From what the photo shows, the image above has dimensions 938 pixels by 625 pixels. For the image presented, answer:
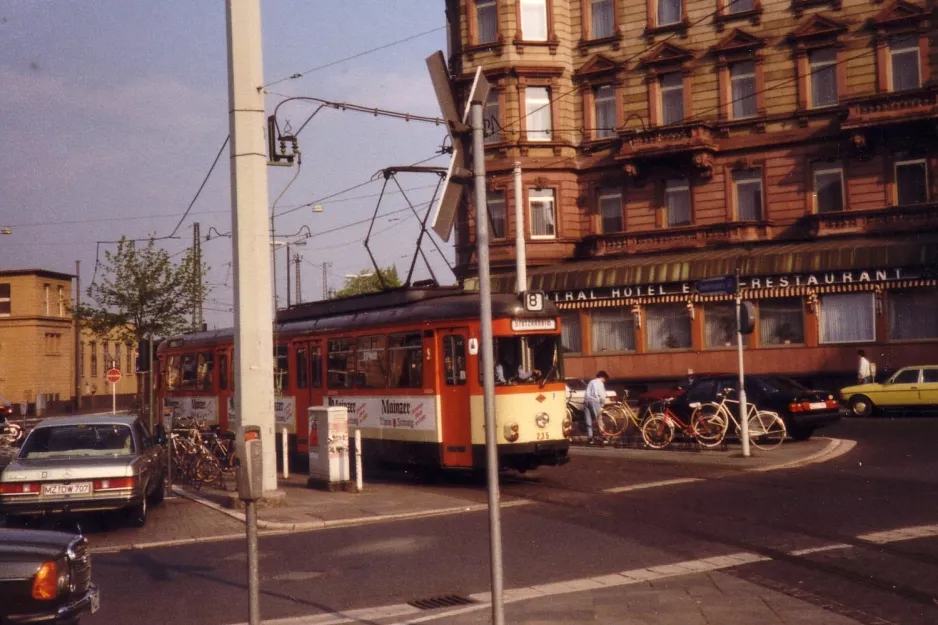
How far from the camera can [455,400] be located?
1795 cm

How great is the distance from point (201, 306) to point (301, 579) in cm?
3343

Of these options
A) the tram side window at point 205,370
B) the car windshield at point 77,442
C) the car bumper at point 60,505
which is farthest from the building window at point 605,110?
the car bumper at point 60,505

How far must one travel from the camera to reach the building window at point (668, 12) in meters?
39.2

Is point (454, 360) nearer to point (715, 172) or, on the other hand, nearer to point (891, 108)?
point (891, 108)

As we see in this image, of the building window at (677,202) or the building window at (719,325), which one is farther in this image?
the building window at (677,202)

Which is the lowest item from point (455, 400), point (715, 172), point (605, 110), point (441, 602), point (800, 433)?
point (441, 602)

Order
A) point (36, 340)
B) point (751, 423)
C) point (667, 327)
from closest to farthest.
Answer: point (751, 423), point (667, 327), point (36, 340)

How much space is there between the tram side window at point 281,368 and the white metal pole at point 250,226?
8.16 m

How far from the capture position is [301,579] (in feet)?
35.1

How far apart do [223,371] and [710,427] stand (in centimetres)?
1183

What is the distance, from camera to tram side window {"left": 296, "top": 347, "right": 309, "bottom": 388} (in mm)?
23141

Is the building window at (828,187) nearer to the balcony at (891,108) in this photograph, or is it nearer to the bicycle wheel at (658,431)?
the balcony at (891,108)

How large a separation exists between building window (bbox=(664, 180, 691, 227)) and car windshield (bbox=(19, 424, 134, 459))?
27.2 meters

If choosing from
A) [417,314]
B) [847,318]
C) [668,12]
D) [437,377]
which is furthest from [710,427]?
[668,12]
